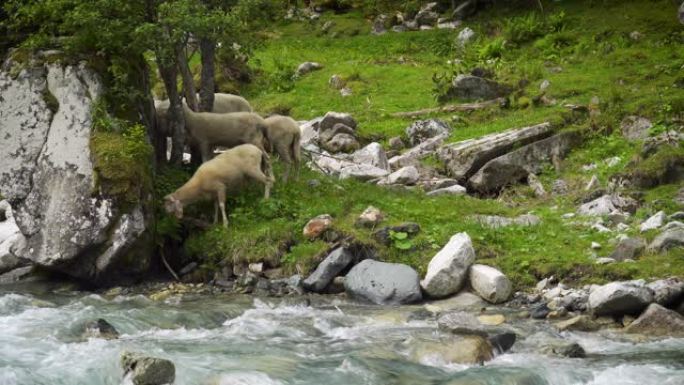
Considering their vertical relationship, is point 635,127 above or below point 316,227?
below

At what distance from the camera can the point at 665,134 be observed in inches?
752

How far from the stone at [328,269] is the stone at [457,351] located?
3.35 m

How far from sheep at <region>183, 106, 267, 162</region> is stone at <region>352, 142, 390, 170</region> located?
2996 millimetres

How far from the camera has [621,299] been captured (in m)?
12.4

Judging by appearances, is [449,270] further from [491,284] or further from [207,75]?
[207,75]

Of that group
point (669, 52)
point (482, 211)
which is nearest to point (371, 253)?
point (482, 211)

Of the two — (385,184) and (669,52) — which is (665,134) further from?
(669,52)

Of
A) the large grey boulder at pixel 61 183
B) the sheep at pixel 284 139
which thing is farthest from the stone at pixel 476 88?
the large grey boulder at pixel 61 183

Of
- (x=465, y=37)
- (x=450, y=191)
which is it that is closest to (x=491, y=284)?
(x=450, y=191)

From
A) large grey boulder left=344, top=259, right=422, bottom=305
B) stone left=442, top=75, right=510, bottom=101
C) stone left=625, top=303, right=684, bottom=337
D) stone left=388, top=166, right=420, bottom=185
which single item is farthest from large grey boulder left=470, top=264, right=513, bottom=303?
stone left=442, top=75, right=510, bottom=101

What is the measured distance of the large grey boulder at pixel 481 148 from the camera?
19.6 metres

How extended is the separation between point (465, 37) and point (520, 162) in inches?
485

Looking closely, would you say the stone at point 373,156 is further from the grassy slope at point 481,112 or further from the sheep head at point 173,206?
the sheep head at point 173,206

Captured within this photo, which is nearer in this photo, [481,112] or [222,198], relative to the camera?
[222,198]
